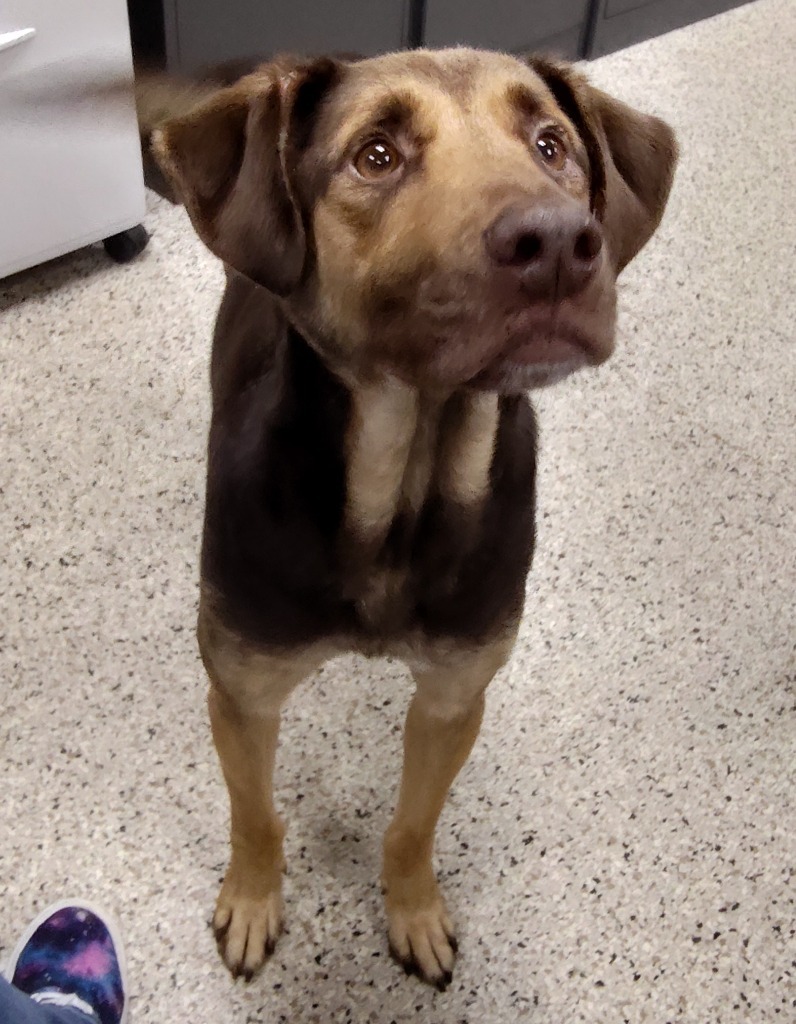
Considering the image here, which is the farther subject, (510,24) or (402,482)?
(510,24)

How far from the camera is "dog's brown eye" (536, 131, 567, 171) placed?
3.02 feet

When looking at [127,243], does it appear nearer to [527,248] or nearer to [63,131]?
[63,131]

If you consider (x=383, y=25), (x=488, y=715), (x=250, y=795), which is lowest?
(x=488, y=715)

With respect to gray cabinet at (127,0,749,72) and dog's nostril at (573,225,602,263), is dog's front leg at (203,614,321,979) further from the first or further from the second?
gray cabinet at (127,0,749,72)

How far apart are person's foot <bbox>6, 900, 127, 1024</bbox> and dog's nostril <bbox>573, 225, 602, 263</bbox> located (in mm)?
1023

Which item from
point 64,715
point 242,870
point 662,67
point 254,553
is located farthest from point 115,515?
point 662,67

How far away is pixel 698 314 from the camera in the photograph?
234 cm

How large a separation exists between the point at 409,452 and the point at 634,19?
279 cm

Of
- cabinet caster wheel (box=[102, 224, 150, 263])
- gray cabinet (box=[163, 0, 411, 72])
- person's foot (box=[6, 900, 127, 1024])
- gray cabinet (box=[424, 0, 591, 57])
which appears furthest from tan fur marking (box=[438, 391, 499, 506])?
gray cabinet (box=[424, 0, 591, 57])

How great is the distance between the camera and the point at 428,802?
126 cm

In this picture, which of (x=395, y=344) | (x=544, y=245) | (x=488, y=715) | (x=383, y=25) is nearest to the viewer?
(x=544, y=245)

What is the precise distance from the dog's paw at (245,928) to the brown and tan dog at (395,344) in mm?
94

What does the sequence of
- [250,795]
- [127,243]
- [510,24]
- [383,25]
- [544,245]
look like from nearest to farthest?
[544,245] → [250,795] → [127,243] → [383,25] → [510,24]

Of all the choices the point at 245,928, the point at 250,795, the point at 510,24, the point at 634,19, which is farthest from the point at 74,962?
the point at 634,19
